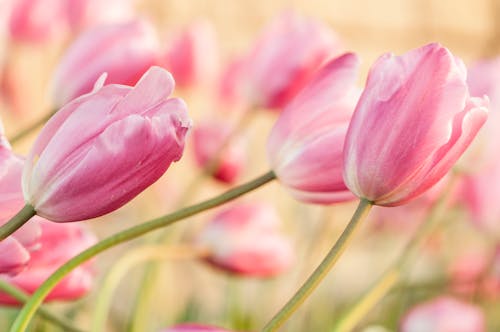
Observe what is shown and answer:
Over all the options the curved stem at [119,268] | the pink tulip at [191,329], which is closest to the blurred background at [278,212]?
the curved stem at [119,268]

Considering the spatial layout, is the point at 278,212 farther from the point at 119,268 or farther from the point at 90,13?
the point at 119,268

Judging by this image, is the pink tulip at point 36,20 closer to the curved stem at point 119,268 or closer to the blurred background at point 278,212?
the blurred background at point 278,212

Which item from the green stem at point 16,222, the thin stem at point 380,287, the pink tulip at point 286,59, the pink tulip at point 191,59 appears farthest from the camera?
the pink tulip at point 191,59

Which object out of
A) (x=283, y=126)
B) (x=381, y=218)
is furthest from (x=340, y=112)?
(x=381, y=218)

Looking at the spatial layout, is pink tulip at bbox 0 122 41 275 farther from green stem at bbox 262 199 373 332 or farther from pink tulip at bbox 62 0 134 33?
pink tulip at bbox 62 0 134 33

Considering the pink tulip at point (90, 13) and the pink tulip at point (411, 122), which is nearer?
the pink tulip at point (411, 122)

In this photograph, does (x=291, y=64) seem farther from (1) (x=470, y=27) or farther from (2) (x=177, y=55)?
(1) (x=470, y=27)

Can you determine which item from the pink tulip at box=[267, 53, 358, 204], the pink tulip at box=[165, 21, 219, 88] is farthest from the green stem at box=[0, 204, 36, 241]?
the pink tulip at box=[165, 21, 219, 88]
